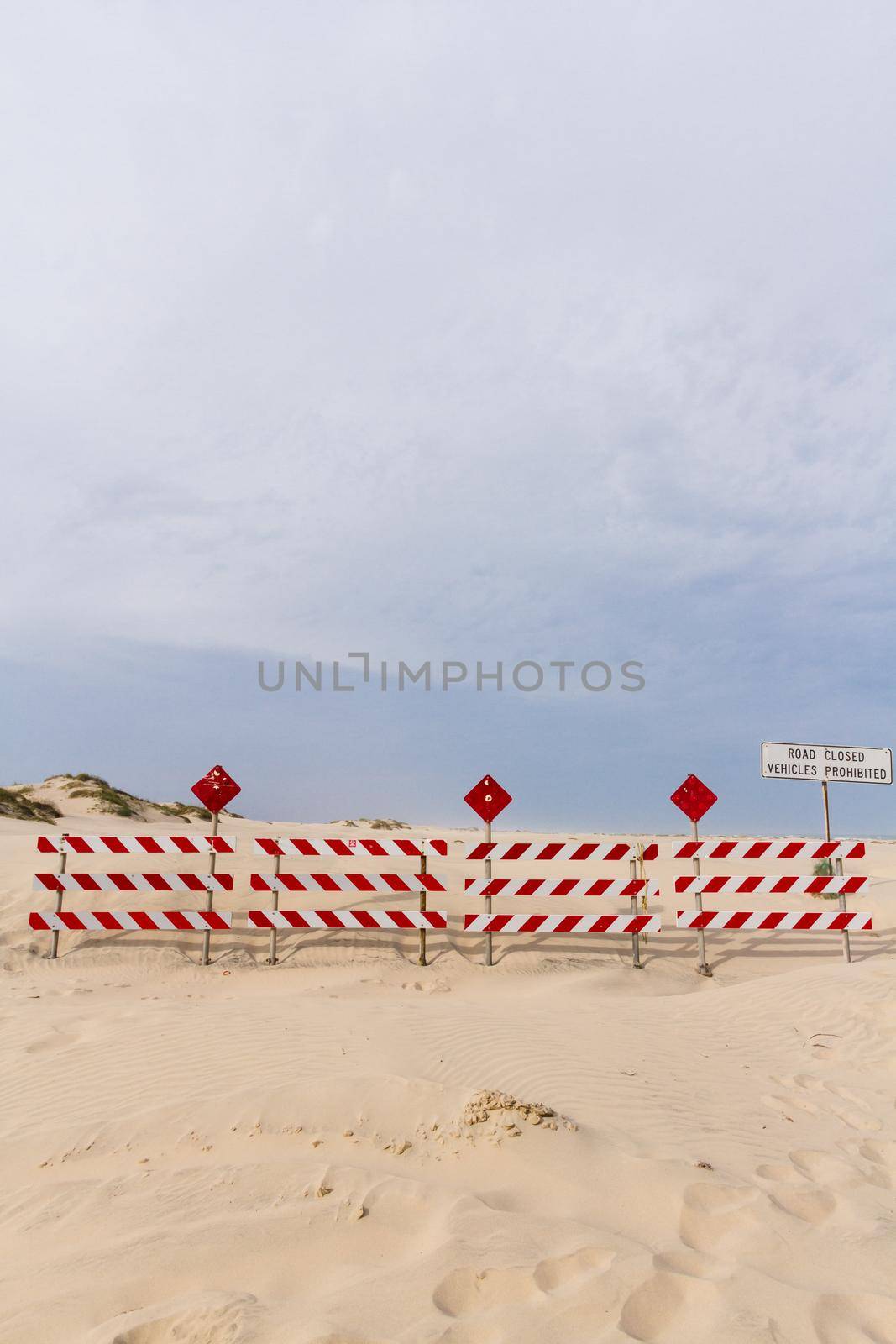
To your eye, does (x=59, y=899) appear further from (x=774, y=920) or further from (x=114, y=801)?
(x=114, y=801)

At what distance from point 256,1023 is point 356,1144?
8.23ft

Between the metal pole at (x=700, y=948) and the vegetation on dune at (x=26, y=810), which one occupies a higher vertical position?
the vegetation on dune at (x=26, y=810)

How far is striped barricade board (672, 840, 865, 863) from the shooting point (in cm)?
1140

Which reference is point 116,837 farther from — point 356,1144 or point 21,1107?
point 356,1144

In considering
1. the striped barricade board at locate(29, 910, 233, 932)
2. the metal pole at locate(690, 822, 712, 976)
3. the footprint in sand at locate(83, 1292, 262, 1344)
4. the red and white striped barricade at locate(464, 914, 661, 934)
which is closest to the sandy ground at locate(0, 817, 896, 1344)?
the footprint in sand at locate(83, 1292, 262, 1344)

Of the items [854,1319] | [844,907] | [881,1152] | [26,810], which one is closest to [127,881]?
[881,1152]

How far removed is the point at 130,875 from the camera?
35.5 feet

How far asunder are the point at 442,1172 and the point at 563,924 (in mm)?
7533

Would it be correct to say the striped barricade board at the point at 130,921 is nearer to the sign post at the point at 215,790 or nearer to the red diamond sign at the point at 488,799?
the sign post at the point at 215,790

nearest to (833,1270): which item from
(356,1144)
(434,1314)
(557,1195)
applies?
(557,1195)

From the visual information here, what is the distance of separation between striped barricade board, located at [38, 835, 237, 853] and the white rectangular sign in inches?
326

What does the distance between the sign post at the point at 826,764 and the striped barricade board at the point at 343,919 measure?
5664 mm

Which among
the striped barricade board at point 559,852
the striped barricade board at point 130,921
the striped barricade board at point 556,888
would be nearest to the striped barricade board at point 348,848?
the striped barricade board at point 559,852

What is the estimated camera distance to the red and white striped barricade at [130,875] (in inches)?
426
